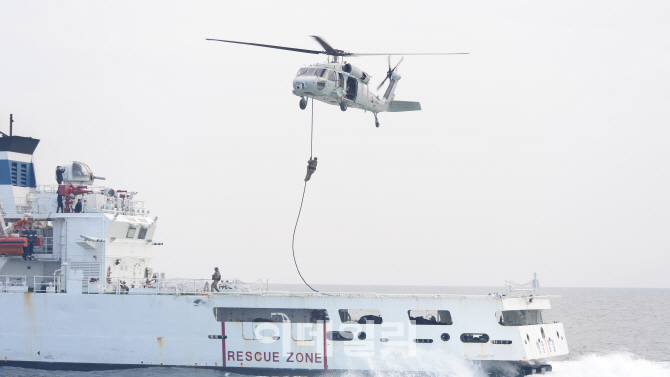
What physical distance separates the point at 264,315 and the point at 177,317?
3264 mm

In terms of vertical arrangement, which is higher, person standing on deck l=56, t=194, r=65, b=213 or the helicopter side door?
the helicopter side door

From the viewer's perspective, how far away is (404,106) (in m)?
33.1

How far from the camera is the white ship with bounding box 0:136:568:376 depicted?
2430cm

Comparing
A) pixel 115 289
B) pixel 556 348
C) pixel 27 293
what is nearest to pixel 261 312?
pixel 115 289

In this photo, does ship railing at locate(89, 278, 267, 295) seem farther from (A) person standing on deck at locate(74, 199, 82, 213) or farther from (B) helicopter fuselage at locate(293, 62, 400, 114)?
(B) helicopter fuselage at locate(293, 62, 400, 114)

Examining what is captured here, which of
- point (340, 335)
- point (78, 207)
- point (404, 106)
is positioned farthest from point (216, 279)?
point (404, 106)

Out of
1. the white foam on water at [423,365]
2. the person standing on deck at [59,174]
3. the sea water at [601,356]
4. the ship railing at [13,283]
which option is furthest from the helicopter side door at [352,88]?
the ship railing at [13,283]

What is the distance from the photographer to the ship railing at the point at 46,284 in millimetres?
27344

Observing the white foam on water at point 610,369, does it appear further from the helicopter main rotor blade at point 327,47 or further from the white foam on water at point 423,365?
the helicopter main rotor blade at point 327,47

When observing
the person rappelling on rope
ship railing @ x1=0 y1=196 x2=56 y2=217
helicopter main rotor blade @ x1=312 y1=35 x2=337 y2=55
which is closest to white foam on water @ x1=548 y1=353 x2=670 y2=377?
the person rappelling on rope

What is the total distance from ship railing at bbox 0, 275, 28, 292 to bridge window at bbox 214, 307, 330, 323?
26.9 ft

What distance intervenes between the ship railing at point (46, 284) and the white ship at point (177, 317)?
6 centimetres

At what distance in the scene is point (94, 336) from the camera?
87.2ft

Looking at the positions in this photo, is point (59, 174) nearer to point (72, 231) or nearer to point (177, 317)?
point (72, 231)
